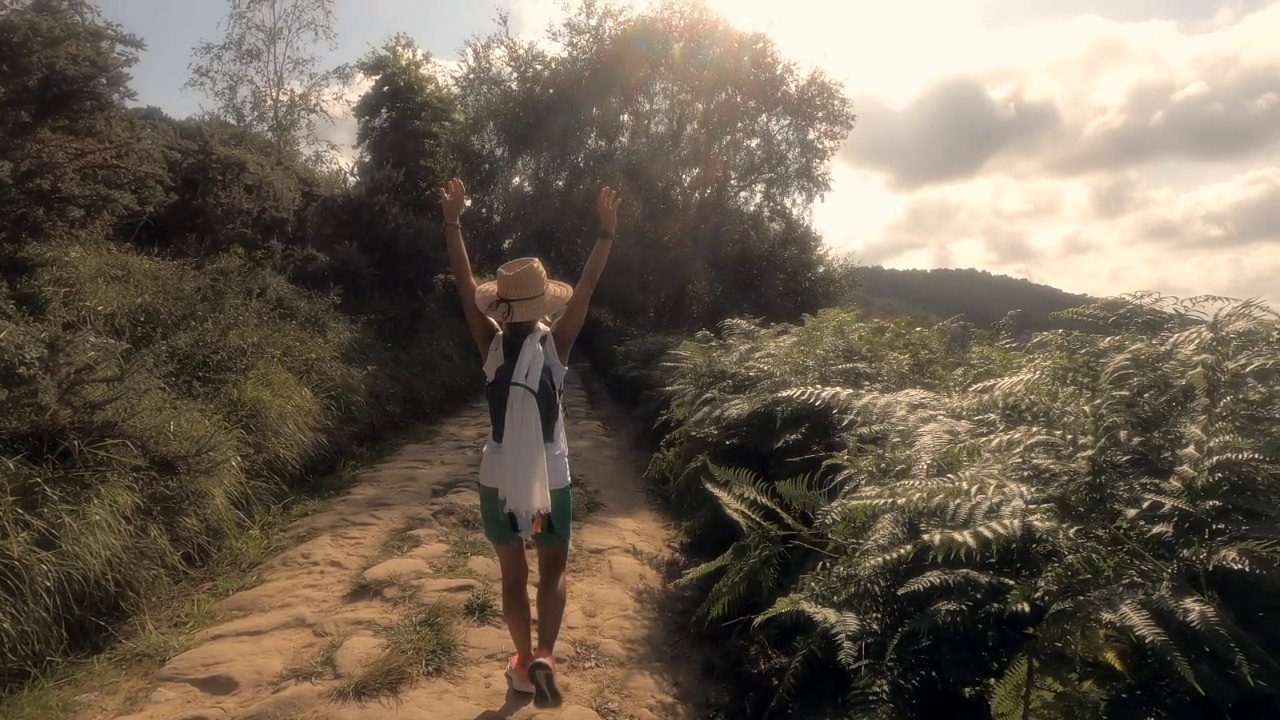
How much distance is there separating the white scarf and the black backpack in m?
0.05

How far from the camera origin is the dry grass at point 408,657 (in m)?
3.81

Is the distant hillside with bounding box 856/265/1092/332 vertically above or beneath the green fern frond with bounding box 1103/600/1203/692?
above

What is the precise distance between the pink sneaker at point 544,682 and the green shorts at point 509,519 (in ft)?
1.92

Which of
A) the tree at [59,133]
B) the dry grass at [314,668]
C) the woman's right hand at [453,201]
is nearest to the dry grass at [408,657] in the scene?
the dry grass at [314,668]

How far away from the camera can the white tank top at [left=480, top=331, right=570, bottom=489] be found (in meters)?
3.52

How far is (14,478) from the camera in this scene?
4.54m

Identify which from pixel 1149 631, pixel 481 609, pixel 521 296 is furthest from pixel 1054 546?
pixel 481 609

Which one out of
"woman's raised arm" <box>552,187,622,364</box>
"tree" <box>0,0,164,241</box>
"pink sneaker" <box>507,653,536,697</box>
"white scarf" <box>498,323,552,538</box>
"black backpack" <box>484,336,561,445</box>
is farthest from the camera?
"tree" <box>0,0,164,241</box>

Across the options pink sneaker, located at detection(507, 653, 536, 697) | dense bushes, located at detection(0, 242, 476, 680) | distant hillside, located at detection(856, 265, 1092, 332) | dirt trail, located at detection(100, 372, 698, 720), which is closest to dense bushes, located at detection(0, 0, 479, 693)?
dense bushes, located at detection(0, 242, 476, 680)

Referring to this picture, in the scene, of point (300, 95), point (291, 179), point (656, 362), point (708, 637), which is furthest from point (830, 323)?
point (300, 95)

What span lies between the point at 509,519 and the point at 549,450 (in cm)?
34

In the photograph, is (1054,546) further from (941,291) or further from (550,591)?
(941,291)

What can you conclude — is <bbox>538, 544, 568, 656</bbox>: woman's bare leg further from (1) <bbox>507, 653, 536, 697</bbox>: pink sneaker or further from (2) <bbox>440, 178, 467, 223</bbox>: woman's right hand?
(2) <bbox>440, 178, 467, 223</bbox>: woman's right hand

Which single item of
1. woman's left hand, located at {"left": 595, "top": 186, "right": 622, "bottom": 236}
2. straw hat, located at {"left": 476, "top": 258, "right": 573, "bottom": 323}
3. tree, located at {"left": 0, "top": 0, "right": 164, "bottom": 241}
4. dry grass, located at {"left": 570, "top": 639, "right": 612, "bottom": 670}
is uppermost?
tree, located at {"left": 0, "top": 0, "right": 164, "bottom": 241}
